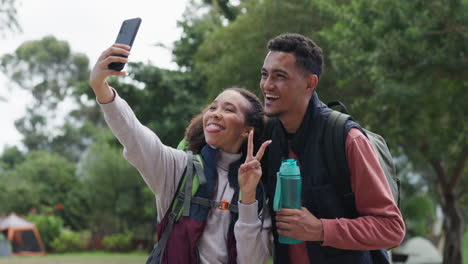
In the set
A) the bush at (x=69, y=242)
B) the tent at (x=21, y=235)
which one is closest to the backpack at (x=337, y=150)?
the tent at (x=21, y=235)

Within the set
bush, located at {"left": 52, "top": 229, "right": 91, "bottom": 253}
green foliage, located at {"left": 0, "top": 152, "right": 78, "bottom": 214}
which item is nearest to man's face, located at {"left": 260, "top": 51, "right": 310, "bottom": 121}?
bush, located at {"left": 52, "top": 229, "right": 91, "bottom": 253}

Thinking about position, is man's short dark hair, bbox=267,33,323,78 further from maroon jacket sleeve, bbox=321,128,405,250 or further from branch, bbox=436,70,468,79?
branch, bbox=436,70,468,79

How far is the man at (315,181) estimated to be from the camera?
7.50 ft

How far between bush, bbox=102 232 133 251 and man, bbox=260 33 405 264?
1088 inches

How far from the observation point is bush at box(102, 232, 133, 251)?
29.2 meters

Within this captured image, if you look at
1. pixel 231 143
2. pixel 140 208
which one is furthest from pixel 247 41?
pixel 140 208

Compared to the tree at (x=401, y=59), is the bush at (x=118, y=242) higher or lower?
lower

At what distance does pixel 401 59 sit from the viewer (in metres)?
8.80

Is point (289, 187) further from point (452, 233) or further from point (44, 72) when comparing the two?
A: point (44, 72)

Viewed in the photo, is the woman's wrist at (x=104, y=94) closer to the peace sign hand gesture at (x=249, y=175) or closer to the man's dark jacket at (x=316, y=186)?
the peace sign hand gesture at (x=249, y=175)

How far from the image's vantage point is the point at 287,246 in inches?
102

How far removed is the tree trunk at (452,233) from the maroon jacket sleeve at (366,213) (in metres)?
14.6

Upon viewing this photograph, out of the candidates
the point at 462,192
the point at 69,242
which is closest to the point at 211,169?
the point at 462,192

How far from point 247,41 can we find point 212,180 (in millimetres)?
9926
